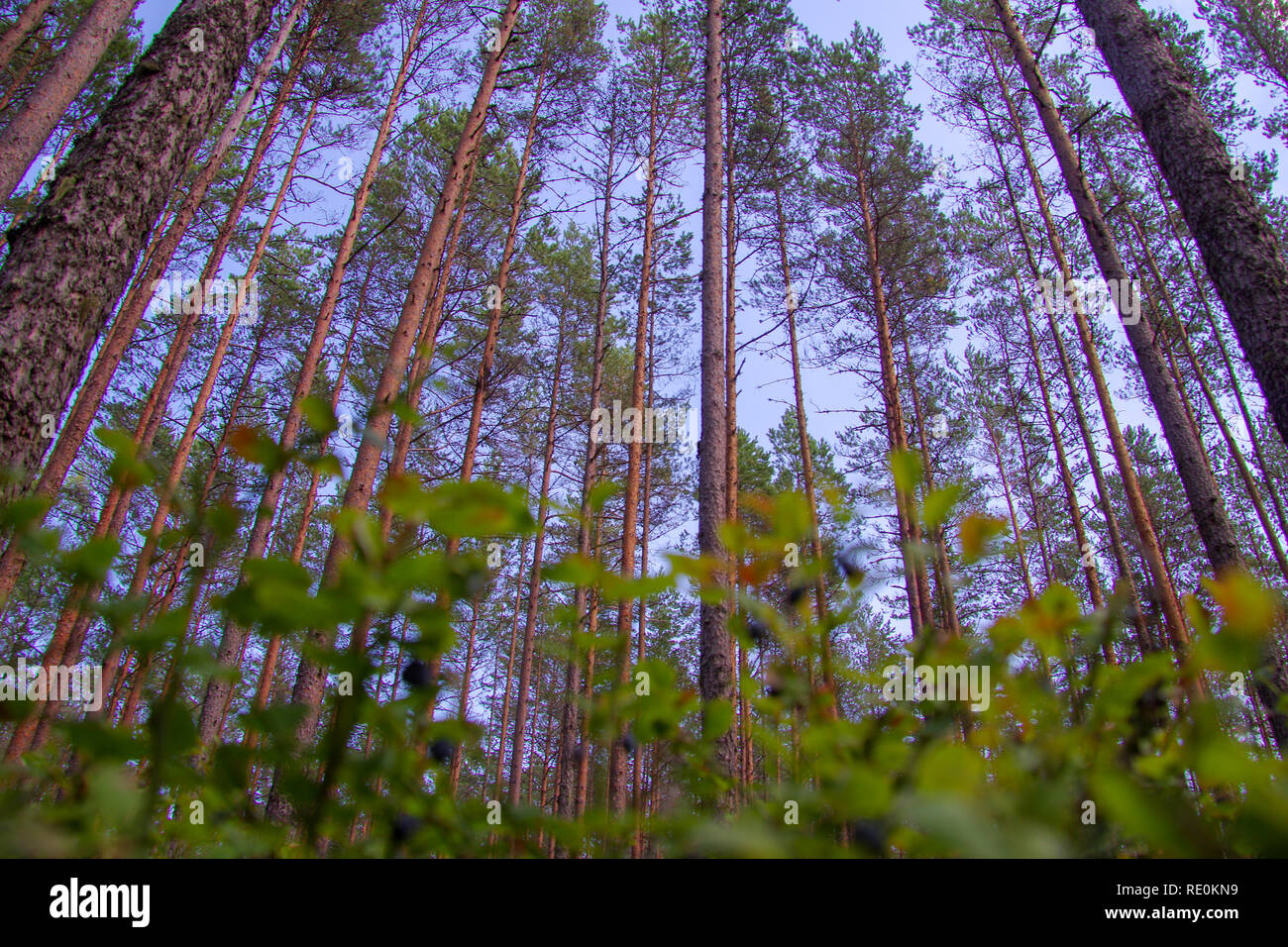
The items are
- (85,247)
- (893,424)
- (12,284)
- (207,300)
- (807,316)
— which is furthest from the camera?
(807,316)

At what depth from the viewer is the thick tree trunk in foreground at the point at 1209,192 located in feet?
10.6

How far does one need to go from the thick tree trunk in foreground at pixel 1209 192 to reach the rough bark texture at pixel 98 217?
4.96 meters

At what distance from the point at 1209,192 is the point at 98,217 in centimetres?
524

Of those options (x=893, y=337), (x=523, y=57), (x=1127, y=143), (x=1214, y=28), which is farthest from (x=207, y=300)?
(x=1214, y=28)

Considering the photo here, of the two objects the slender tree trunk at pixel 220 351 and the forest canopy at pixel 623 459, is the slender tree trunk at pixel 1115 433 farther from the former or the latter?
the slender tree trunk at pixel 220 351

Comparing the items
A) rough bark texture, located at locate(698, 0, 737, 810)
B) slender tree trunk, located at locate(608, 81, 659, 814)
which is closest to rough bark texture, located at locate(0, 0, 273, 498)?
rough bark texture, located at locate(698, 0, 737, 810)

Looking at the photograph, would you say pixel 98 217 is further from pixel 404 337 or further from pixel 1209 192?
pixel 1209 192

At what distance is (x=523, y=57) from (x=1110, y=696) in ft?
44.8

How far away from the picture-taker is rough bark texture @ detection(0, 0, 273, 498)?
6.37ft

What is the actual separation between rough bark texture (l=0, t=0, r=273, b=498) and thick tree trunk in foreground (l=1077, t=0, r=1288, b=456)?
16.3 ft

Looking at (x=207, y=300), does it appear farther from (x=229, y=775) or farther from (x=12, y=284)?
(x=229, y=775)

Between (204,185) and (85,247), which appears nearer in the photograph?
(85,247)
